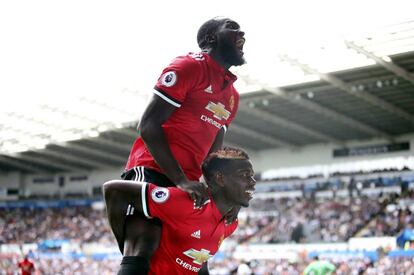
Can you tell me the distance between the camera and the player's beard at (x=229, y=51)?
3736mm

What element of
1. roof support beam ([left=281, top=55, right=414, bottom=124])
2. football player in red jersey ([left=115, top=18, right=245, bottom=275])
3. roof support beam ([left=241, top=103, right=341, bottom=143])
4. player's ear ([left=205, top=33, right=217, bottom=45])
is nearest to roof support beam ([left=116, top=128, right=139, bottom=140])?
roof support beam ([left=241, top=103, right=341, bottom=143])

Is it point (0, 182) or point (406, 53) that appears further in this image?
point (0, 182)

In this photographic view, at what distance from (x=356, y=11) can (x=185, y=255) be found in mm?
16740

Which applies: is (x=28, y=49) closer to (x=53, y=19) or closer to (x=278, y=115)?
(x=53, y=19)

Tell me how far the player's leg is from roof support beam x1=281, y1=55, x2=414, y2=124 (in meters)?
19.6

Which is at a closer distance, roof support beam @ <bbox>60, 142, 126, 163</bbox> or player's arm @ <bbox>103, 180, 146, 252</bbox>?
player's arm @ <bbox>103, 180, 146, 252</bbox>

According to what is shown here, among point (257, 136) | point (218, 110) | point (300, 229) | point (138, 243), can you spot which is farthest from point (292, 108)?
point (138, 243)

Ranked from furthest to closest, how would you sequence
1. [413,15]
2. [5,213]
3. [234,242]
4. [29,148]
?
[5,213]
[29,148]
[234,242]
[413,15]

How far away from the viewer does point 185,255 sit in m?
3.66

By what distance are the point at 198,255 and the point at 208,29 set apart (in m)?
1.34

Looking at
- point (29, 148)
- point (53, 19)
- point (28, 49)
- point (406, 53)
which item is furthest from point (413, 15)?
point (29, 148)

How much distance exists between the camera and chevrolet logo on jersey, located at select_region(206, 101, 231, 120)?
3.79 metres

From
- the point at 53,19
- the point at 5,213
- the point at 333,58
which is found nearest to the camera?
the point at 53,19

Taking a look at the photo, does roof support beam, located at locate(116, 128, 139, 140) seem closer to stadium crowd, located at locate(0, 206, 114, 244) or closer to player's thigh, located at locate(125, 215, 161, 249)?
stadium crowd, located at locate(0, 206, 114, 244)
